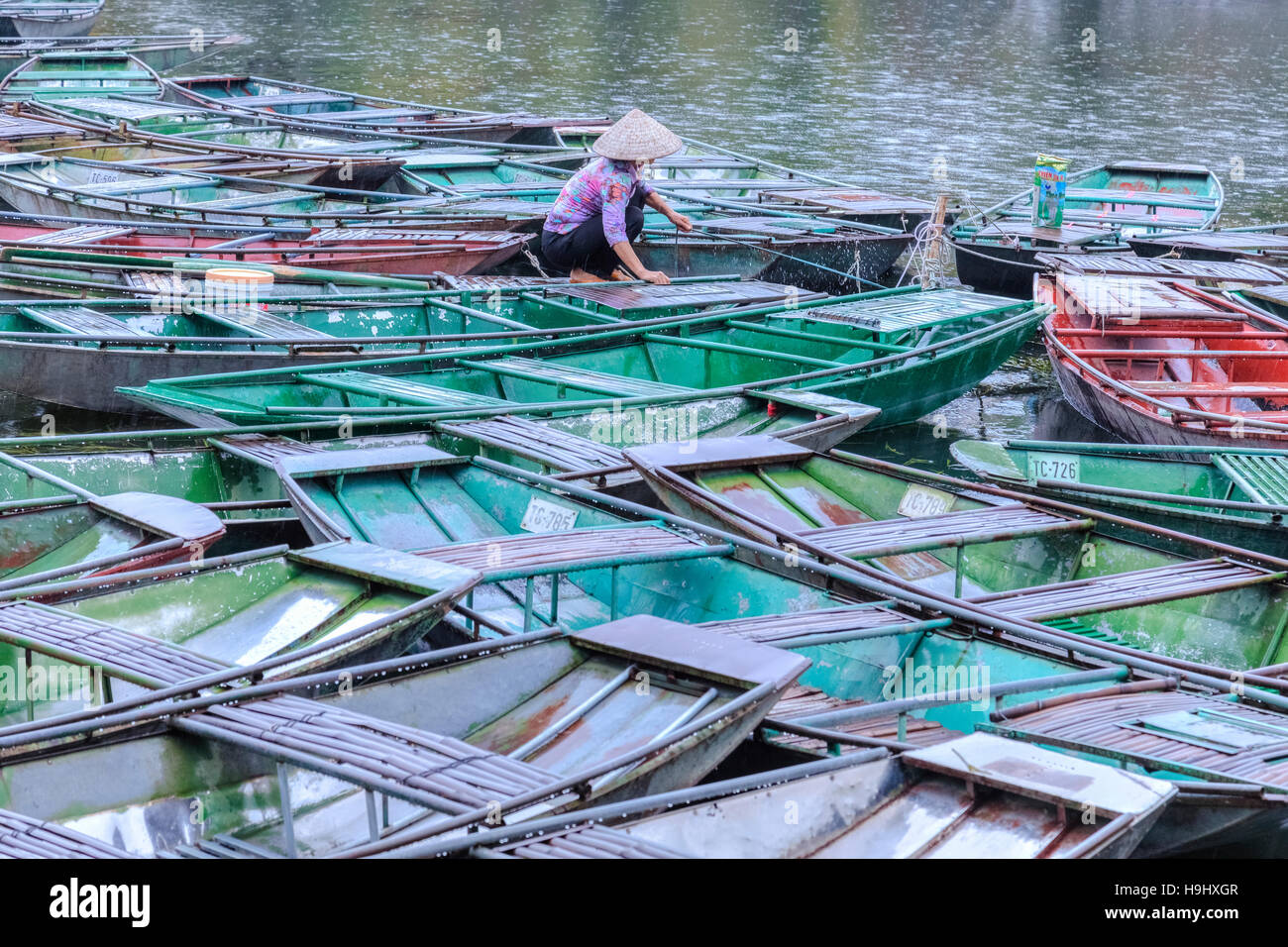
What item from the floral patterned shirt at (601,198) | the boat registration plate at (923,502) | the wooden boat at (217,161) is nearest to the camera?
the boat registration plate at (923,502)

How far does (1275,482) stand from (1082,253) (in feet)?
20.5

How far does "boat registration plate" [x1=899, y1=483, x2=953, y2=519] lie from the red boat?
19.0 ft

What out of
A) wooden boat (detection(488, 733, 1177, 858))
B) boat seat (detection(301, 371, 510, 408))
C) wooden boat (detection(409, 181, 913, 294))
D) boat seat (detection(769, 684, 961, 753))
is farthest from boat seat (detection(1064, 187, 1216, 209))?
wooden boat (detection(488, 733, 1177, 858))

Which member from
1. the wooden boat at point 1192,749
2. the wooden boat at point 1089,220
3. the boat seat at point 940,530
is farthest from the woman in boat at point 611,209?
the wooden boat at point 1192,749

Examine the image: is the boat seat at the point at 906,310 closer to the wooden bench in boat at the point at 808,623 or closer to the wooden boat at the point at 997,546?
the wooden boat at the point at 997,546

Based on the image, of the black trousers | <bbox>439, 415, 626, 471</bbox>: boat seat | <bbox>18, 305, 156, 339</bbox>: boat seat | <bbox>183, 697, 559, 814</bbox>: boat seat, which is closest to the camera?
<bbox>183, 697, 559, 814</bbox>: boat seat

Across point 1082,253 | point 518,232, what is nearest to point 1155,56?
point 1082,253

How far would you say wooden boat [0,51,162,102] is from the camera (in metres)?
22.8

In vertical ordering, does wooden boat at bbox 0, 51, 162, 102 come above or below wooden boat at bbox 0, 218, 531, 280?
above

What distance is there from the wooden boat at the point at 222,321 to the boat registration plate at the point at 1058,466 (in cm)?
340

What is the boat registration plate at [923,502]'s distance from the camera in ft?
27.8

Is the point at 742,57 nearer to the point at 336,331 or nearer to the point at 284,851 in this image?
the point at 336,331

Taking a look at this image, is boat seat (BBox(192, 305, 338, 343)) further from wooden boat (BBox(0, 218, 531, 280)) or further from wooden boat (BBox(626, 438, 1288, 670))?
wooden boat (BBox(626, 438, 1288, 670))
